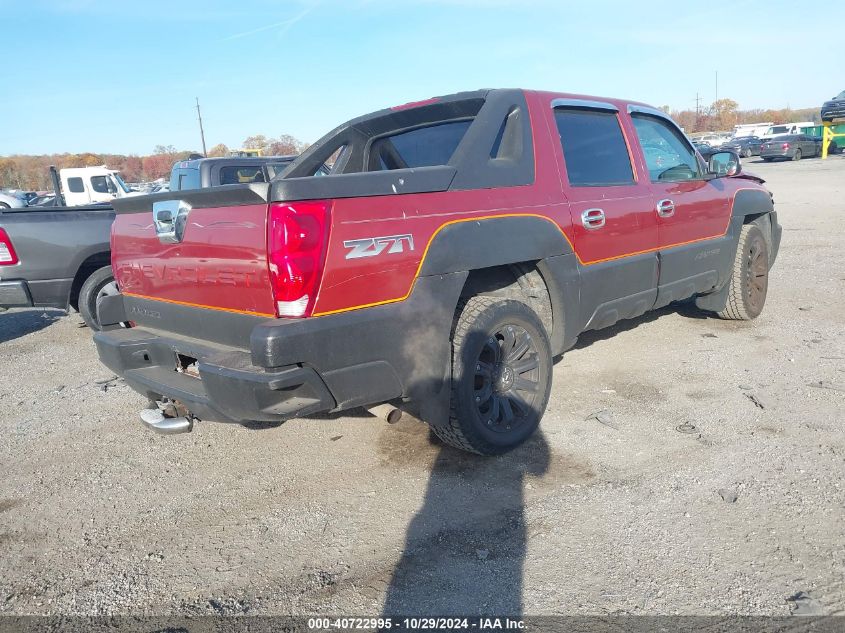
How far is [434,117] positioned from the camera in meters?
4.13

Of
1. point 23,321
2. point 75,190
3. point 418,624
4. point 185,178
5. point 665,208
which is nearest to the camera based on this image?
point 418,624

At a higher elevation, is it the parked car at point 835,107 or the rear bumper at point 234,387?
the parked car at point 835,107

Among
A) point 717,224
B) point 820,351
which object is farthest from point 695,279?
point 820,351

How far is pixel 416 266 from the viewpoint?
290 centimetres

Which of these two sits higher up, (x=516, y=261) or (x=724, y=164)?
(x=724, y=164)

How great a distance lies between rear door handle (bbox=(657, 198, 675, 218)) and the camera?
445cm

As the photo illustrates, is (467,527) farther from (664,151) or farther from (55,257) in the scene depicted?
(55,257)

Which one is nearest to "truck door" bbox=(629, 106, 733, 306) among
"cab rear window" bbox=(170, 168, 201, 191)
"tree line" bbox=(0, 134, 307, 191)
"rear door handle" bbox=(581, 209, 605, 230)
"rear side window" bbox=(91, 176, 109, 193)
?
"rear door handle" bbox=(581, 209, 605, 230)

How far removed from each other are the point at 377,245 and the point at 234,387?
0.85 m

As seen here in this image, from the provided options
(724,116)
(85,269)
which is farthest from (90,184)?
(724,116)

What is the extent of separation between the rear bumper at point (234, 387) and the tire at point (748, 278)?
4.40 m

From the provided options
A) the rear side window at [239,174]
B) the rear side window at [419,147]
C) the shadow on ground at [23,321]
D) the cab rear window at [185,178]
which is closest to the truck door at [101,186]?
the shadow on ground at [23,321]

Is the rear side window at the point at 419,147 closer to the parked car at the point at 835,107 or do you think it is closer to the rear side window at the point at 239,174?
the rear side window at the point at 239,174

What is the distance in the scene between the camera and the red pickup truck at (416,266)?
8.61 ft
